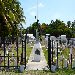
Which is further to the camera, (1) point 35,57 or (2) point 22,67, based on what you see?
(1) point 35,57

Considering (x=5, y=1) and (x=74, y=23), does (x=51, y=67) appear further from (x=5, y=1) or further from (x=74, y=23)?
(x=74, y=23)

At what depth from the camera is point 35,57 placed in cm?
2445

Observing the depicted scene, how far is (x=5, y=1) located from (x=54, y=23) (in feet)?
198

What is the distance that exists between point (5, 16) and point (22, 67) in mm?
15760

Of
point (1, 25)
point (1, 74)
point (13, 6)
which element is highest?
point (13, 6)

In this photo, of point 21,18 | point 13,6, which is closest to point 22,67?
point 13,6

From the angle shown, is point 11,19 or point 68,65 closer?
point 68,65

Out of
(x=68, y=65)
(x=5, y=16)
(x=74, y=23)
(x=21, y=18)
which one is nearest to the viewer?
(x=68, y=65)

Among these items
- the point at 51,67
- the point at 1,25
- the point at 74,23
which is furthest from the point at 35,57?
the point at 74,23

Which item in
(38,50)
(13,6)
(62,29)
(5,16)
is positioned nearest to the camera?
(38,50)

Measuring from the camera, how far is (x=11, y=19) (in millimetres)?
34250

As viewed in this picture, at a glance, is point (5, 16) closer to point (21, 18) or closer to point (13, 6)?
point (13, 6)

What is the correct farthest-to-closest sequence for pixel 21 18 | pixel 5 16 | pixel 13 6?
1. pixel 21 18
2. pixel 13 6
3. pixel 5 16

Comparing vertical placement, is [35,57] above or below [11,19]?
below
